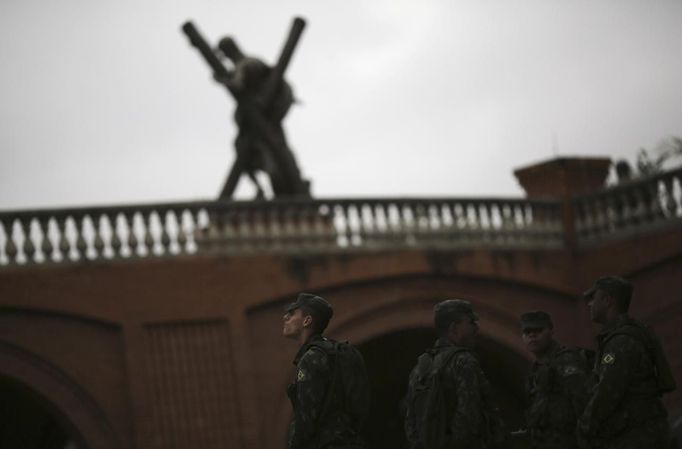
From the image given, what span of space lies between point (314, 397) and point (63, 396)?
11630 mm

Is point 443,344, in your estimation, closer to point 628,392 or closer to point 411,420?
point 411,420

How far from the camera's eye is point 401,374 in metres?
26.0

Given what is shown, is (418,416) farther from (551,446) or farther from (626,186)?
(626,186)

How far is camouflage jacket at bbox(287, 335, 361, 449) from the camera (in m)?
10.4

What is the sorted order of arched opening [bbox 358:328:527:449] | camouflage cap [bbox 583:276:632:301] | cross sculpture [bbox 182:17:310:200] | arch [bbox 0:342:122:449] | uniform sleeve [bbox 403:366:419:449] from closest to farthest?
1. camouflage cap [bbox 583:276:632:301]
2. uniform sleeve [bbox 403:366:419:449]
3. arch [bbox 0:342:122:449]
4. arched opening [bbox 358:328:527:449]
5. cross sculpture [bbox 182:17:310:200]

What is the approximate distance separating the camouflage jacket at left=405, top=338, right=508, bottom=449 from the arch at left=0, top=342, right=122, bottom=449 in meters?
11.0

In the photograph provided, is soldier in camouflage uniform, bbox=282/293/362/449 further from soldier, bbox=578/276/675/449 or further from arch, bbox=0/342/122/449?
arch, bbox=0/342/122/449

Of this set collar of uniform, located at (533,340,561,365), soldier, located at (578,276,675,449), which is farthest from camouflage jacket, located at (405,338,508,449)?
collar of uniform, located at (533,340,561,365)

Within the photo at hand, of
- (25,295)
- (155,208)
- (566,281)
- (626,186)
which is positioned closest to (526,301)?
(566,281)

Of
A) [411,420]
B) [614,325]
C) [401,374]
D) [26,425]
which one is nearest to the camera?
[614,325]

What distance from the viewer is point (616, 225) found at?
24328 mm

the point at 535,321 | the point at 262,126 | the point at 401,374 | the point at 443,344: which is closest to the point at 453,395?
the point at 443,344

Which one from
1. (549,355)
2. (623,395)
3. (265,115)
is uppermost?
(265,115)

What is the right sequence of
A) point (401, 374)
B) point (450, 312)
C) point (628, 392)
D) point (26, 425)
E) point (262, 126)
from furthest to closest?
point (401, 374) < point (262, 126) < point (26, 425) < point (450, 312) < point (628, 392)
